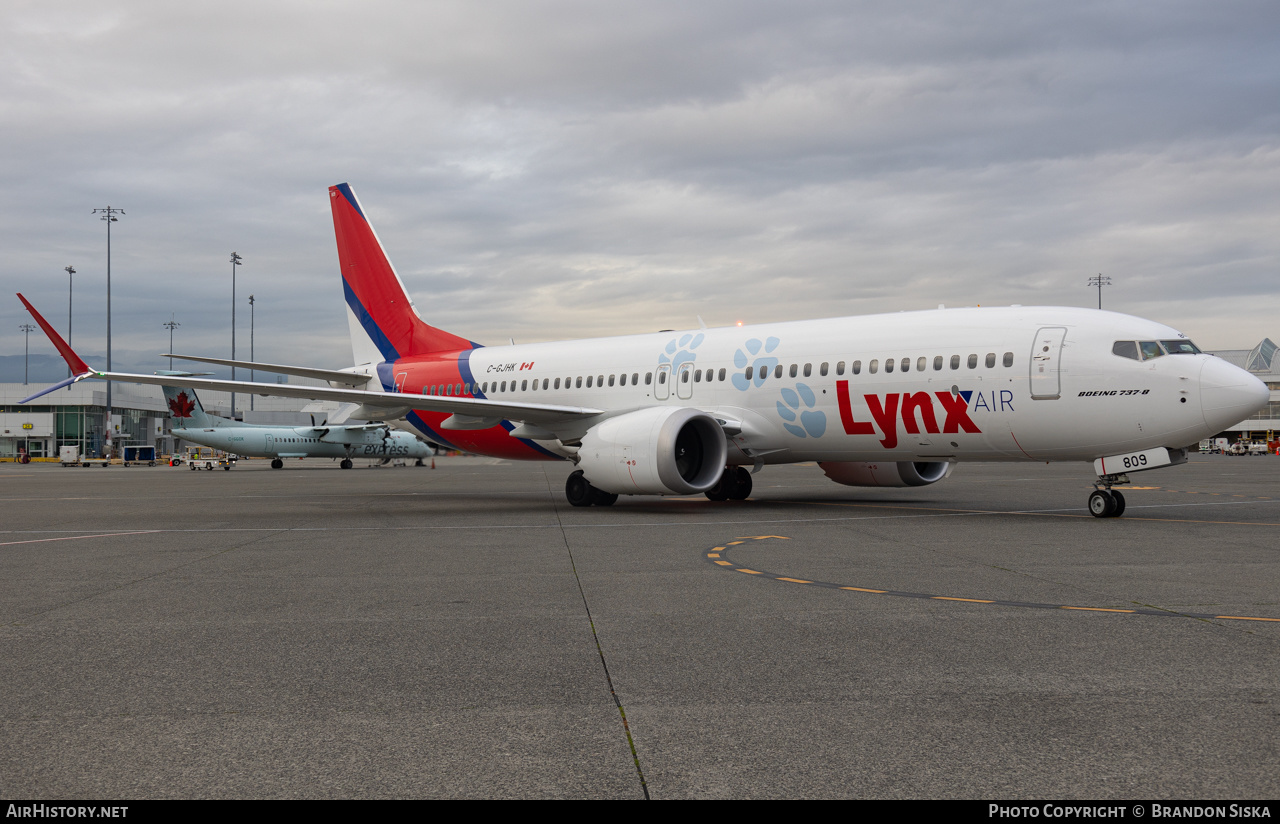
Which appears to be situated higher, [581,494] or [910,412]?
[910,412]

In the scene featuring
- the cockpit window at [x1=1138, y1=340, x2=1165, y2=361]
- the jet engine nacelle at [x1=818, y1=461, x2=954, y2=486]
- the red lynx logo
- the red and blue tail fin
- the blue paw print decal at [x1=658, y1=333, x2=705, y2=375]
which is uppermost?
the red and blue tail fin

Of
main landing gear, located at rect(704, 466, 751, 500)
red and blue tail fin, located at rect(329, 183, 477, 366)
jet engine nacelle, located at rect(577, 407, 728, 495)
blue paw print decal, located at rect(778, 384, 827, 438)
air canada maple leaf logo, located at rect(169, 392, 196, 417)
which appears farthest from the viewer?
air canada maple leaf logo, located at rect(169, 392, 196, 417)

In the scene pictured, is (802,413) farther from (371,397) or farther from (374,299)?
(374,299)

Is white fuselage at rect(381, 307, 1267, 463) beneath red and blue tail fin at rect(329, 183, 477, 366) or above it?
beneath

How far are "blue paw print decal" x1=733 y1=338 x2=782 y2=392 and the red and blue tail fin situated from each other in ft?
31.2

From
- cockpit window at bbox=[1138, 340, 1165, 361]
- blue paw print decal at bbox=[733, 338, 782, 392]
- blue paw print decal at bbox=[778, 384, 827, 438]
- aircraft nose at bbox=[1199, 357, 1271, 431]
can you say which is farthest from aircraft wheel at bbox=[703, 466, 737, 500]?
aircraft nose at bbox=[1199, 357, 1271, 431]

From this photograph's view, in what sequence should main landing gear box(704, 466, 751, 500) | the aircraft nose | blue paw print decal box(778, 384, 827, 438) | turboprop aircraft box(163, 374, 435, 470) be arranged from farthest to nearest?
turboprop aircraft box(163, 374, 435, 470)
main landing gear box(704, 466, 751, 500)
blue paw print decal box(778, 384, 827, 438)
the aircraft nose

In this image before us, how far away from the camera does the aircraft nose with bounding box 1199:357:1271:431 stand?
48.7ft

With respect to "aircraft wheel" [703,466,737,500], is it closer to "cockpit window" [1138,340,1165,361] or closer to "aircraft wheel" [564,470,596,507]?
"aircraft wheel" [564,470,596,507]

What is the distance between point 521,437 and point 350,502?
4.66 m

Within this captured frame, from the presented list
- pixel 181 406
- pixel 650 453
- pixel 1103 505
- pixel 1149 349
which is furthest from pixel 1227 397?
pixel 181 406

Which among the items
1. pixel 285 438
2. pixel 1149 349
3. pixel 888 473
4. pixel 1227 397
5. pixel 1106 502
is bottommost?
pixel 1106 502

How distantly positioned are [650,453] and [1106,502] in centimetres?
779

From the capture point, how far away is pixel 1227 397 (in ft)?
48.8
